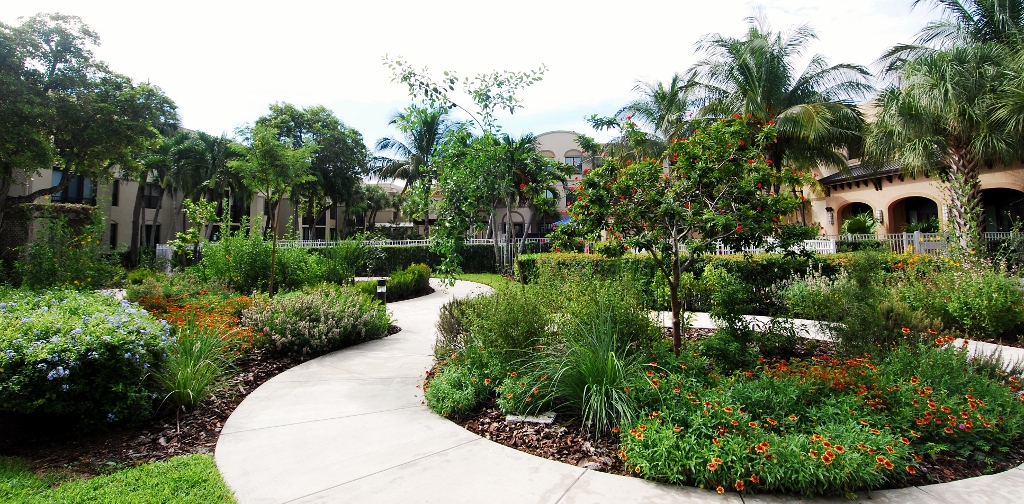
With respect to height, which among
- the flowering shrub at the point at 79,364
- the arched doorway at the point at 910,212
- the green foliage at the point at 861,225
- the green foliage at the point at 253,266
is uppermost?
the arched doorway at the point at 910,212

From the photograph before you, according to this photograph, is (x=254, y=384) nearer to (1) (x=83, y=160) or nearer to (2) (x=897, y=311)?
(2) (x=897, y=311)

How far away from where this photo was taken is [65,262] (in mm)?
9250

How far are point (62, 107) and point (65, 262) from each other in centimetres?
577

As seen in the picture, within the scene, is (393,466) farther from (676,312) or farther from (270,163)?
(270,163)

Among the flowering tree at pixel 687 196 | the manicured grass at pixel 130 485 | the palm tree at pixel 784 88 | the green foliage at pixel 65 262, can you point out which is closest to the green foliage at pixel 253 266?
the green foliage at pixel 65 262

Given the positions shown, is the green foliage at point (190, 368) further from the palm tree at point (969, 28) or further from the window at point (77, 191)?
the window at point (77, 191)

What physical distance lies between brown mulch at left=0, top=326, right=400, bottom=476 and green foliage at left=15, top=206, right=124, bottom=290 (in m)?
5.77

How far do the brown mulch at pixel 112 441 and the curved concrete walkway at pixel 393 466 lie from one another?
201 millimetres

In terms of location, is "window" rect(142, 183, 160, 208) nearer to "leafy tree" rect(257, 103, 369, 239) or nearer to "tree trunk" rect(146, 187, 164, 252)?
"tree trunk" rect(146, 187, 164, 252)

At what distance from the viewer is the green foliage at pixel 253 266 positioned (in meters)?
11.0

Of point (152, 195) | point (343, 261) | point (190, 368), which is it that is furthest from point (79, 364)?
point (152, 195)

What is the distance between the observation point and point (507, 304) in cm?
493

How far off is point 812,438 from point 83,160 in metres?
17.5

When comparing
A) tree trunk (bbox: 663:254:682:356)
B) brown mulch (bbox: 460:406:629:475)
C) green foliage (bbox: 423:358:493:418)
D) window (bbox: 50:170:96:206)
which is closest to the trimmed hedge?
green foliage (bbox: 423:358:493:418)
